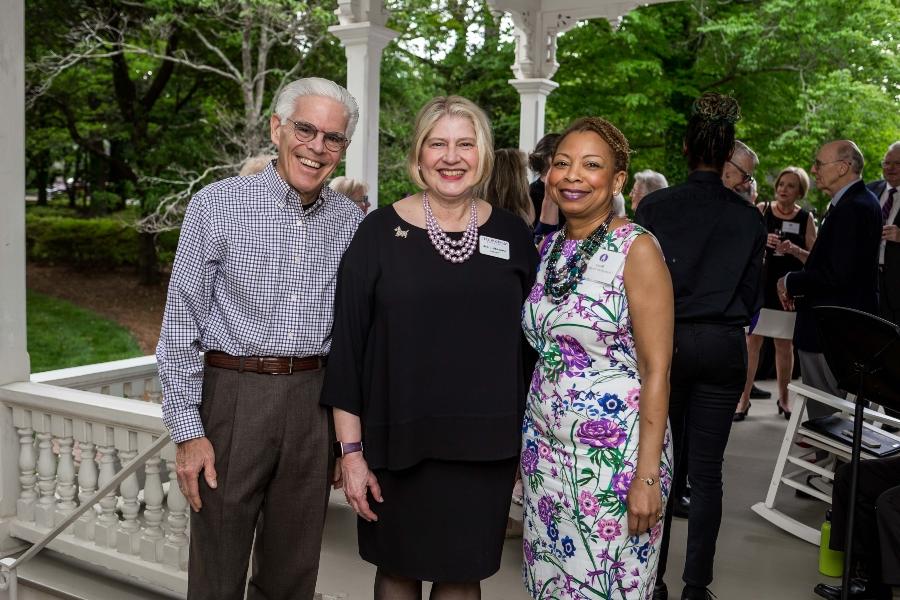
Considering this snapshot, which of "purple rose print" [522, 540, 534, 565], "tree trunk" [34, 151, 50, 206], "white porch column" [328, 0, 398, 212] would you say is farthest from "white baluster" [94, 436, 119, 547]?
"tree trunk" [34, 151, 50, 206]

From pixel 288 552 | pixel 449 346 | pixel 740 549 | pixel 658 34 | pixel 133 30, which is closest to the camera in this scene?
pixel 449 346

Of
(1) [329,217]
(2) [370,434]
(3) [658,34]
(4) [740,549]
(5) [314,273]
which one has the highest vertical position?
(3) [658,34]

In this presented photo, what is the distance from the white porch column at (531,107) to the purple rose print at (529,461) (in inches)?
227

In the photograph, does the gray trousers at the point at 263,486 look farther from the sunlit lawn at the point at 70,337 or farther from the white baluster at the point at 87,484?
the sunlit lawn at the point at 70,337

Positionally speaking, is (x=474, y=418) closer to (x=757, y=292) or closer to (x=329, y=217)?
(x=329, y=217)

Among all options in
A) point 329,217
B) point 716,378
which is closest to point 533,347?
point 329,217

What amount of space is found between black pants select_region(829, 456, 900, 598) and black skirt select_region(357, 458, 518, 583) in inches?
60.7

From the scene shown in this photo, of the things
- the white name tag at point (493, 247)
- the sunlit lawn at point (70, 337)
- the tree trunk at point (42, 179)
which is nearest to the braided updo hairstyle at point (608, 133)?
the white name tag at point (493, 247)

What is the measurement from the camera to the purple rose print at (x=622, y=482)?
1.99m

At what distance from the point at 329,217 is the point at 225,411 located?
553mm

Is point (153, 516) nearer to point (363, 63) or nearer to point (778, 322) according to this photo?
point (363, 63)

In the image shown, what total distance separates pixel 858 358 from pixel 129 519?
112 inches

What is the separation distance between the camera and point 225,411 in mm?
2076

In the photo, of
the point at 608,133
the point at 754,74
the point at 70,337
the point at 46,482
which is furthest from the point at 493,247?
the point at 70,337
